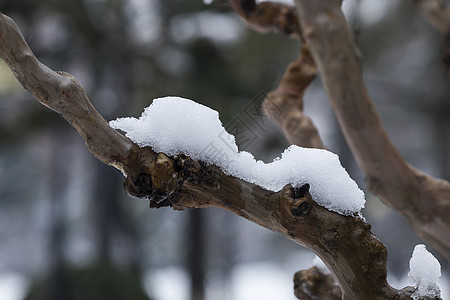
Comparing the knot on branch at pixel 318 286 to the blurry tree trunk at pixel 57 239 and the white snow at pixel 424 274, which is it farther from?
the blurry tree trunk at pixel 57 239

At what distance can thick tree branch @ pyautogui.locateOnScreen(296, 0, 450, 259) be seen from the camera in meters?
0.73

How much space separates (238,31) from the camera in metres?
2.68

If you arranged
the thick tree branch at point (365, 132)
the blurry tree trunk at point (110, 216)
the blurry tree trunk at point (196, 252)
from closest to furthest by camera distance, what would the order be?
1. the thick tree branch at point (365, 132)
2. the blurry tree trunk at point (196, 252)
3. the blurry tree trunk at point (110, 216)

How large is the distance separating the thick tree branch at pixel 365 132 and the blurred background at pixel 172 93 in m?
0.84

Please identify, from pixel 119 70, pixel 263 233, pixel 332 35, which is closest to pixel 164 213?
pixel 263 233

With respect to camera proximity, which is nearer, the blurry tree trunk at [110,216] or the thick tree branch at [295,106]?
the thick tree branch at [295,106]

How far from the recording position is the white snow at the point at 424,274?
1.47 ft

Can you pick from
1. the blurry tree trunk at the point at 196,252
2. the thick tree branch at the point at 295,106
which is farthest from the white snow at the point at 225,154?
the blurry tree trunk at the point at 196,252

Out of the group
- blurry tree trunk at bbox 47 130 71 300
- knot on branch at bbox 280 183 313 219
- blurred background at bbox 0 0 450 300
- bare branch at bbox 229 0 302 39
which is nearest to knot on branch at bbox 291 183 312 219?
knot on branch at bbox 280 183 313 219

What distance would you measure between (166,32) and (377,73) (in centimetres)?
174

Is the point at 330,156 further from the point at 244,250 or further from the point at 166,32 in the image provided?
the point at 244,250

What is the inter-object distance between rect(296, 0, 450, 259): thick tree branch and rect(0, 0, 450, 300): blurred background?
84cm

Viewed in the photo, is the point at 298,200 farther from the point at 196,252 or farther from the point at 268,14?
the point at 196,252

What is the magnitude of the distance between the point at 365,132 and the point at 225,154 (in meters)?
0.38
